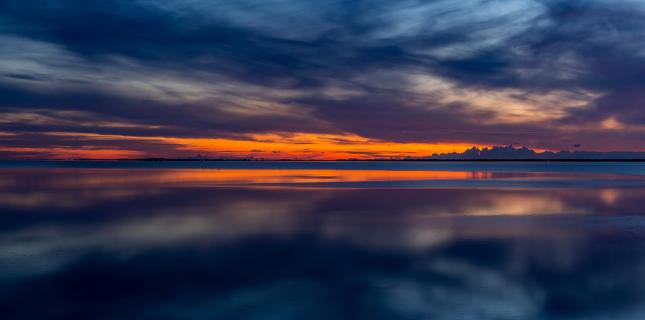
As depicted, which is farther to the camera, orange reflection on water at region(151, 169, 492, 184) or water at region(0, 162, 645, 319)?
orange reflection on water at region(151, 169, 492, 184)

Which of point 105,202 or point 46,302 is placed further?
point 105,202

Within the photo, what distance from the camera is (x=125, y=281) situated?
10.7m

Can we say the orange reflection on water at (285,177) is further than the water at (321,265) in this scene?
Yes

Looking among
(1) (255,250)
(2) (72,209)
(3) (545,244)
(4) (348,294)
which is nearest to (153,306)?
(4) (348,294)

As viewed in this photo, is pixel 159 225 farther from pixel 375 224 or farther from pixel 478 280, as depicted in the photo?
→ pixel 478 280

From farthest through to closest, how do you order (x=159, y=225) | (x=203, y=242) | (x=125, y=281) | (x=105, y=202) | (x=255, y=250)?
(x=105, y=202)
(x=159, y=225)
(x=203, y=242)
(x=255, y=250)
(x=125, y=281)

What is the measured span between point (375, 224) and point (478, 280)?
835 centimetres

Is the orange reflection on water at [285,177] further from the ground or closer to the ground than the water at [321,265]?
further from the ground

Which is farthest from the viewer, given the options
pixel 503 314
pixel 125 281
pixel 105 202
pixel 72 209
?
pixel 105 202

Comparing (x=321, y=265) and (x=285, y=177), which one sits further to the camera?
(x=285, y=177)

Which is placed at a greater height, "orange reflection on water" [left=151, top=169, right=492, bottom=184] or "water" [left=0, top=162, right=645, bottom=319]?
"orange reflection on water" [left=151, top=169, right=492, bottom=184]

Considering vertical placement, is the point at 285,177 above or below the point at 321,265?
above

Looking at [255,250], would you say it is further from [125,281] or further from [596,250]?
[596,250]

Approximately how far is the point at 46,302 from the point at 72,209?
16.4 m
